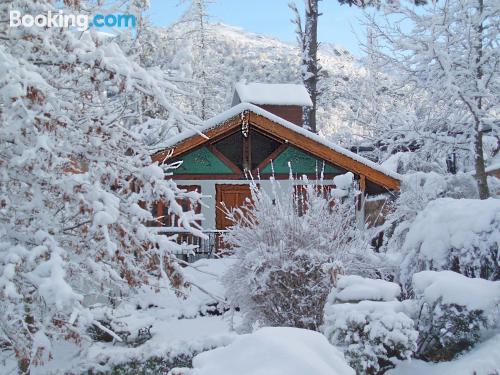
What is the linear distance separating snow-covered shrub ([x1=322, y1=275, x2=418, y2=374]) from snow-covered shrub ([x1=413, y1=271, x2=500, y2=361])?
0.38 m

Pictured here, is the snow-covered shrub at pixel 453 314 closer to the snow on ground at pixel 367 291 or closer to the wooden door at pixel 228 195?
the snow on ground at pixel 367 291

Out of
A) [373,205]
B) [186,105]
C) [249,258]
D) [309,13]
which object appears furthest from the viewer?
[186,105]

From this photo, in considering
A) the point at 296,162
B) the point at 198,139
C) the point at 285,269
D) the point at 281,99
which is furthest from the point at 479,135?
the point at 281,99

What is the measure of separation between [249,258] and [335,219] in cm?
152

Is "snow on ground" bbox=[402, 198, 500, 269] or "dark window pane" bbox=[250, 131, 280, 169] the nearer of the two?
"snow on ground" bbox=[402, 198, 500, 269]

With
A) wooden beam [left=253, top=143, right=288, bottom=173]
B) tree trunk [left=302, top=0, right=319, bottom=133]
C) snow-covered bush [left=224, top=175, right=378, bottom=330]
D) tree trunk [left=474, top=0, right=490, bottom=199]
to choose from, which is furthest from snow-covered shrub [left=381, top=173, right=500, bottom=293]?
tree trunk [left=302, top=0, right=319, bottom=133]

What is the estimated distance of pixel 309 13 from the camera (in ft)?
75.1

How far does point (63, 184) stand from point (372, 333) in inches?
127

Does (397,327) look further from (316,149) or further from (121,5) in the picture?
(316,149)

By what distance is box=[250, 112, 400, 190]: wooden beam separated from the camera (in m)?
14.3

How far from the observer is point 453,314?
5.40 metres

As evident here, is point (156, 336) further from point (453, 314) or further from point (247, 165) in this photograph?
point (247, 165)

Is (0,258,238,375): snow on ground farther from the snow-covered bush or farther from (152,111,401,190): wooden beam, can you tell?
(152,111,401,190): wooden beam

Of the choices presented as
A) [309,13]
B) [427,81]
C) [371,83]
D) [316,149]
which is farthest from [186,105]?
[427,81]
